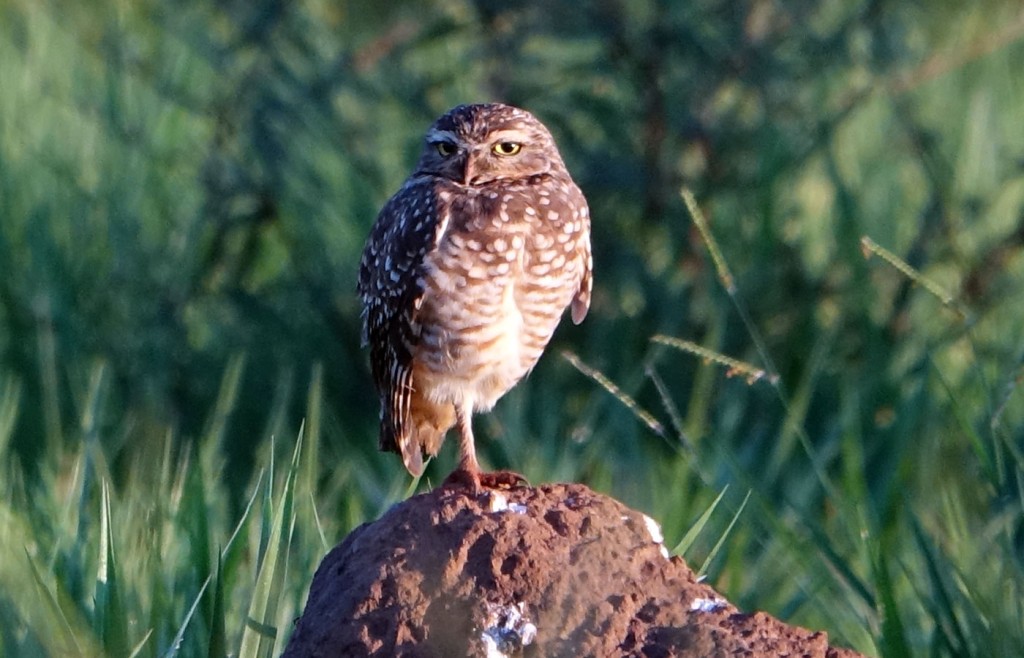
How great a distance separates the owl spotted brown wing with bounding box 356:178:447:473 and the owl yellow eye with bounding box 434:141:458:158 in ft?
0.31

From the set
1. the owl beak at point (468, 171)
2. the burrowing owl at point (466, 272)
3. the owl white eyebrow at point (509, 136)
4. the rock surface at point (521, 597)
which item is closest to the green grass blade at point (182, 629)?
the rock surface at point (521, 597)

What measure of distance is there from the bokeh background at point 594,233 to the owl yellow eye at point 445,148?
941 millimetres

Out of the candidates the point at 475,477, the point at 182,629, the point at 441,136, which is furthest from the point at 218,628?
the point at 441,136

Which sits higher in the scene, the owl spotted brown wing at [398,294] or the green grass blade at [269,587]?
the owl spotted brown wing at [398,294]

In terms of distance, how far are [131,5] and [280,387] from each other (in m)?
3.12

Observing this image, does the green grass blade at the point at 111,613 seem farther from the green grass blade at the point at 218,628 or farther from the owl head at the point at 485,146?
the owl head at the point at 485,146

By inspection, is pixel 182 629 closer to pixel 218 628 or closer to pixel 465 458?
pixel 218 628

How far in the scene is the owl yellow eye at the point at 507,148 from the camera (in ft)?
14.7

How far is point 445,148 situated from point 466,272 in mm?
489

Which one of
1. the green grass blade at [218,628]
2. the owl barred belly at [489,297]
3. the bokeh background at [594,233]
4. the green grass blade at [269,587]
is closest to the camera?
the green grass blade at [218,628]

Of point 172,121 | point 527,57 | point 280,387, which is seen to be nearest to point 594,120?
point 527,57

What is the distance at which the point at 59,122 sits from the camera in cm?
796

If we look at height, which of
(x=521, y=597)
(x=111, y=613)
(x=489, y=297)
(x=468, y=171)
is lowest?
(x=111, y=613)

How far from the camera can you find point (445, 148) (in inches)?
178
